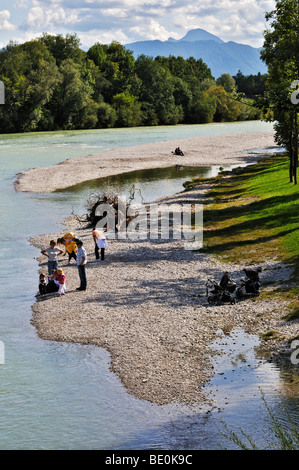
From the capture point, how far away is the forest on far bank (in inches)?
4048

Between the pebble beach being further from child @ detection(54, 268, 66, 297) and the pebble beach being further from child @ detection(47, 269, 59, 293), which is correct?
child @ detection(47, 269, 59, 293)

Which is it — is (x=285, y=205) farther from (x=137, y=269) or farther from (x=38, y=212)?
(x=38, y=212)

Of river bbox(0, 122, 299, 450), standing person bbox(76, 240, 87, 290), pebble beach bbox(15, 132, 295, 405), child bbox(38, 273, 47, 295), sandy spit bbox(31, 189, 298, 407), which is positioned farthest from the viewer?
child bbox(38, 273, 47, 295)

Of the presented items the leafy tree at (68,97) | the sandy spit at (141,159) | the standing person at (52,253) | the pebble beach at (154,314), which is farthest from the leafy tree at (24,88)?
the standing person at (52,253)

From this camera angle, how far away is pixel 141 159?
231 ft

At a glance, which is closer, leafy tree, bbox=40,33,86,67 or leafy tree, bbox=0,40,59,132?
leafy tree, bbox=0,40,59,132

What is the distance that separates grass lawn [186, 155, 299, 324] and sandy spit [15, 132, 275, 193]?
1759 cm

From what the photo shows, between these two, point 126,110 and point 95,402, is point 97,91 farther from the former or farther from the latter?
point 95,402

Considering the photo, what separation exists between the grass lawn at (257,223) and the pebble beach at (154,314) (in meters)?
0.90

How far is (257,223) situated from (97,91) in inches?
4258

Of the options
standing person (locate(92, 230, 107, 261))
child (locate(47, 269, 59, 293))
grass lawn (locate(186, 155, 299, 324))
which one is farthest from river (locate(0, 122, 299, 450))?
standing person (locate(92, 230, 107, 261))

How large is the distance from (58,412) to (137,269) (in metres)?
11.6

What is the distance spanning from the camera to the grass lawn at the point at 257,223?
24219 mm

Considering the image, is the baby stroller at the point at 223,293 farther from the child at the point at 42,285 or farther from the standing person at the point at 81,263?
the child at the point at 42,285
